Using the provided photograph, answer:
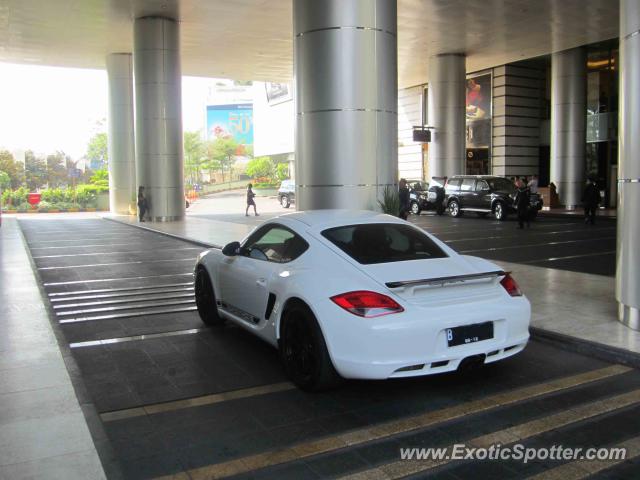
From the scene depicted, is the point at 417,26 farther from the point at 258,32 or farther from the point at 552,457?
the point at 552,457

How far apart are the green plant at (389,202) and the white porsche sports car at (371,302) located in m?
5.47

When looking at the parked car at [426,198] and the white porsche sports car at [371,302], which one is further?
the parked car at [426,198]

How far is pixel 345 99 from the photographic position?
35.9ft

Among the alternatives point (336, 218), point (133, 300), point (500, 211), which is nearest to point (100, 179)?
point (500, 211)

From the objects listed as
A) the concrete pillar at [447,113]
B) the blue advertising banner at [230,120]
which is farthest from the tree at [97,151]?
the concrete pillar at [447,113]

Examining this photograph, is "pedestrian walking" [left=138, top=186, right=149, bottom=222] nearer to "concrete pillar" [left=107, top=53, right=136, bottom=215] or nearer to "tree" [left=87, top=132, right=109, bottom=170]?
"concrete pillar" [left=107, top=53, right=136, bottom=215]

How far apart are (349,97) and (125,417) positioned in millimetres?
7830

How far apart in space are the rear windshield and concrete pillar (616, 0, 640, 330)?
2246 mm

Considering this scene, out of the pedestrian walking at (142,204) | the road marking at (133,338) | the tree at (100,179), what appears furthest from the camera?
the tree at (100,179)

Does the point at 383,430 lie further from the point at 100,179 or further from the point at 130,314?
the point at 100,179

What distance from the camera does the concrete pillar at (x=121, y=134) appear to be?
31.8 metres

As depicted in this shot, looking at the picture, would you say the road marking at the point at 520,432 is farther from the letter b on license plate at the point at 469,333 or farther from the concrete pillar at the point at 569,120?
the concrete pillar at the point at 569,120

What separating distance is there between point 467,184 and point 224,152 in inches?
3140

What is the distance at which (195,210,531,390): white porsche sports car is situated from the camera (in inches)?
174
